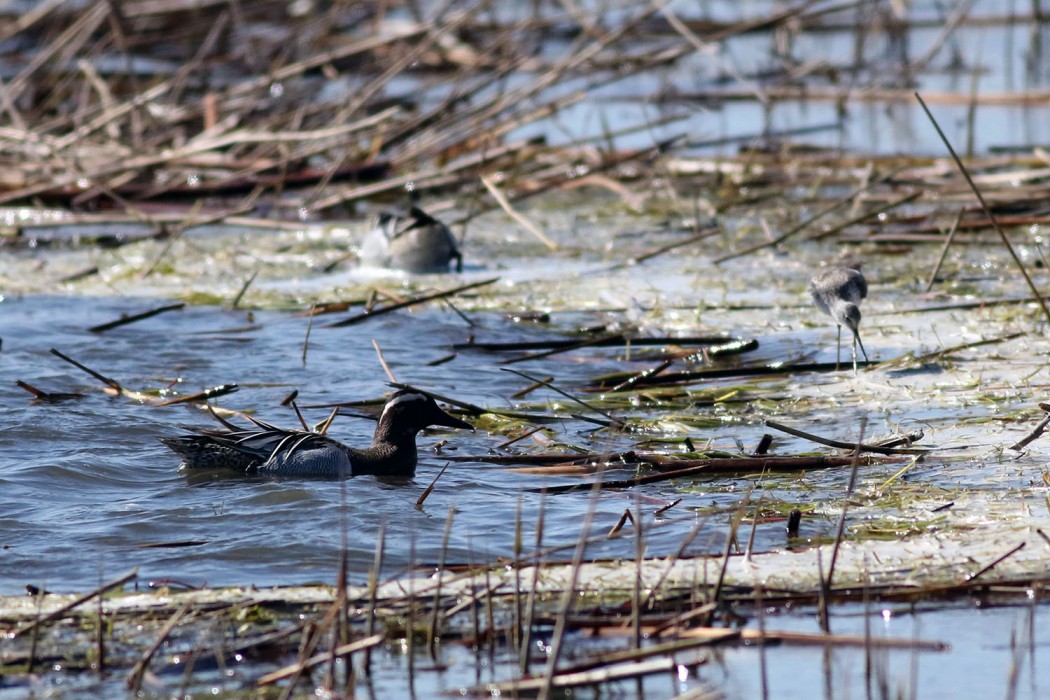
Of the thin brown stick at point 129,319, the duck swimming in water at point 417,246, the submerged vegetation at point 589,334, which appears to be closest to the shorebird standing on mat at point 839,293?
the submerged vegetation at point 589,334

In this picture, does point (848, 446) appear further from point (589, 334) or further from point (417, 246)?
point (417, 246)

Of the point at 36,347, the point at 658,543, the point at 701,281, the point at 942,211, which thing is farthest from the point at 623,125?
the point at 658,543

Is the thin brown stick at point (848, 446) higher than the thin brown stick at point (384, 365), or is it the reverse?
the thin brown stick at point (384, 365)

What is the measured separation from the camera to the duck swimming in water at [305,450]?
650 centimetres

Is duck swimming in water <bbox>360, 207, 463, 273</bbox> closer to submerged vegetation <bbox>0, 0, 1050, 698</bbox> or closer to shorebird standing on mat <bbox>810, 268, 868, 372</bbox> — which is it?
submerged vegetation <bbox>0, 0, 1050, 698</bbox>

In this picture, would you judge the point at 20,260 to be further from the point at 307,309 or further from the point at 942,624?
the point at 942,624

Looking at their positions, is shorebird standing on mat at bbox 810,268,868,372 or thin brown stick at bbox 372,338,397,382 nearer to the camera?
thin brown stick at bbox 372,338,397,382

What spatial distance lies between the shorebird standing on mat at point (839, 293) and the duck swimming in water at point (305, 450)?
7.81 feet

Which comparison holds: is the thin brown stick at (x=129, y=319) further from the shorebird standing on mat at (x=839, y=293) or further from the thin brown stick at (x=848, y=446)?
the thin brown stick at (x=848, y=446)

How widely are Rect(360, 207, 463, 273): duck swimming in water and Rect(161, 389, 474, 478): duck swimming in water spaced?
4.15m

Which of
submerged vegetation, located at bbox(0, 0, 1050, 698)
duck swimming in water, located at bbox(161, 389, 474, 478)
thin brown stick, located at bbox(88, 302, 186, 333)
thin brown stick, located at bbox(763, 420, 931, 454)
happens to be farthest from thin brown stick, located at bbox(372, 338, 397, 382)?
thin brown stick, located at bbox(763, 420, 931, 454)

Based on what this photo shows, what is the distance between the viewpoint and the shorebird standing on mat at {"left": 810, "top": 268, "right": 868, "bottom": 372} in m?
7.82

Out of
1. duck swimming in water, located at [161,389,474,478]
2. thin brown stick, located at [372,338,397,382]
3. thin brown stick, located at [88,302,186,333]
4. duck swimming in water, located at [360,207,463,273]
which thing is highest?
duck swimming in water, located at [360,207,463,273]

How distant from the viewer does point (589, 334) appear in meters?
8.78
